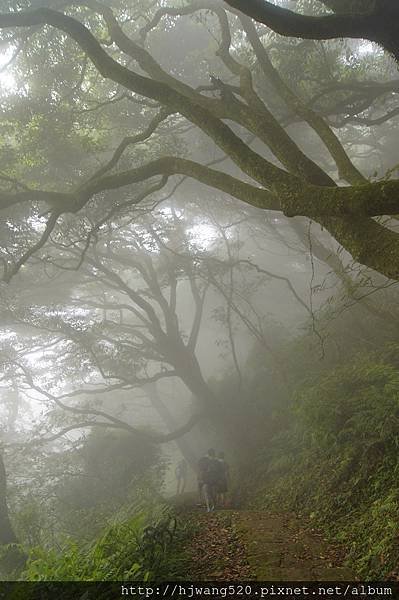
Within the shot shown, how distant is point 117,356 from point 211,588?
1421cm

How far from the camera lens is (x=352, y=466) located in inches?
255

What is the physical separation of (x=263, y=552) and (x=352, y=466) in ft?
7.50

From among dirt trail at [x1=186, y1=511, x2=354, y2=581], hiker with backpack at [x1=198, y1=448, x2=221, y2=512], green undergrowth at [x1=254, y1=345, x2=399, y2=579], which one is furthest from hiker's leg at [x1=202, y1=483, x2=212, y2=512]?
dirt trail at [x1=186, y1=511, x2=354, y2=581]

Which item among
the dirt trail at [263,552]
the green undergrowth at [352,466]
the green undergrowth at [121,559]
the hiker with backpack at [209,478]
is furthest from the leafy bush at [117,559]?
the hiker with backpack at [209,478]

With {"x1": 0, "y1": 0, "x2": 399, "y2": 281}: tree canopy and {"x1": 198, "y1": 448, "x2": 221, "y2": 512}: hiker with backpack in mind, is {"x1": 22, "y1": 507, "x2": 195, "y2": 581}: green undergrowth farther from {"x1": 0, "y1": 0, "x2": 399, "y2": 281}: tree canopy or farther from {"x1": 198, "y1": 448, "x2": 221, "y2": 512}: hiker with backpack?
{"x1": 198, "y1": 448, "x2": 221, "y2": 512}: hiker with backpack

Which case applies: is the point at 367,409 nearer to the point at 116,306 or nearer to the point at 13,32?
the point at 13,32

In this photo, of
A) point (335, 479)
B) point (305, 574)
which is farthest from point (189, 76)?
point (305, 574)

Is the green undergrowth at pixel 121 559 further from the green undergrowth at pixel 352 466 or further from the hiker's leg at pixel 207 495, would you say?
the hiker's leg at pixel 207 495

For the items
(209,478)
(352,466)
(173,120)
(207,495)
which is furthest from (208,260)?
(352,466)

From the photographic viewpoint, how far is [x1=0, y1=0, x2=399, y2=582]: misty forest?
182 inches

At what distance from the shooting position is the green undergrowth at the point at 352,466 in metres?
4.68

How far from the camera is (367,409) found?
7.13m

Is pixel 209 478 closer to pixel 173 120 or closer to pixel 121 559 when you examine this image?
pixel 121 559

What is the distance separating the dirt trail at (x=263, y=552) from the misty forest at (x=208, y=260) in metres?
0.04
